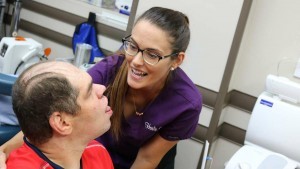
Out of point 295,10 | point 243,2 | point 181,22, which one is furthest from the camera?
point 295,10

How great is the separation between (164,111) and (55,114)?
678mm

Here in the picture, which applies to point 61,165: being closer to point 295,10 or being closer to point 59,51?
point 295,10

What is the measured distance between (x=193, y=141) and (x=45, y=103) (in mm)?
1466

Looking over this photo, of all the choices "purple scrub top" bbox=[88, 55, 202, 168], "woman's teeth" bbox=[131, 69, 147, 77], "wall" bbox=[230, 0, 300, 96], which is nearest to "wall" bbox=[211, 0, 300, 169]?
"wall" bbox=[230, 0, 300, 96]

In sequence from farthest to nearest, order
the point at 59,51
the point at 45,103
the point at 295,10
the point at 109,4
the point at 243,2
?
1. the point at 59,51
2. the point at 109,4
3. the point at 295,10
4. the point at 243,2
5. the point at 45,103

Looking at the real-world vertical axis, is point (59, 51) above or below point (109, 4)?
below

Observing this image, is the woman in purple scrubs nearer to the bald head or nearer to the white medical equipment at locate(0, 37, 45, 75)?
the bald head

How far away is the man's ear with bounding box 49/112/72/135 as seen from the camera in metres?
0.93

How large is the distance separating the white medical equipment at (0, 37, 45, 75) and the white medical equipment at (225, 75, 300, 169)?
1.56 metres

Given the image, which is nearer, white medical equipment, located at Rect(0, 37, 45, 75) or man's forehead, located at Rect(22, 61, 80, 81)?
man's forehead, located at Rect(22, 61, 80, 81)

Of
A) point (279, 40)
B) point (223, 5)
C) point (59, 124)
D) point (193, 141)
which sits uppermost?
point (223, 5)

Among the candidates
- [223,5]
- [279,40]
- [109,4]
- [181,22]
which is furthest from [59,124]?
[109,4]

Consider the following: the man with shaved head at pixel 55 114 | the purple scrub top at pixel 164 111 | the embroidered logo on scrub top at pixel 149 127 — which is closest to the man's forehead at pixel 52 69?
the man with shaved head at pixel 55 114

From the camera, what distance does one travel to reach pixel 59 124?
3.08 feet
